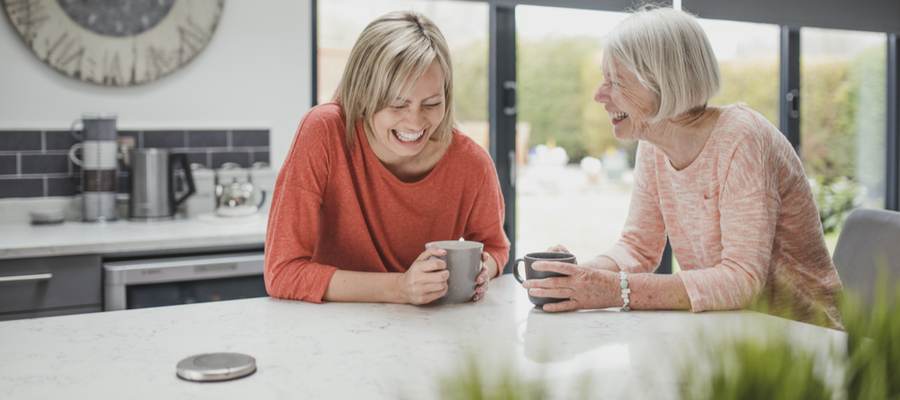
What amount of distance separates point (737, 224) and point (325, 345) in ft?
2.54

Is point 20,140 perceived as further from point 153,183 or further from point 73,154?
point 153,183

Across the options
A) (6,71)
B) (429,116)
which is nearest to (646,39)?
(429,116)

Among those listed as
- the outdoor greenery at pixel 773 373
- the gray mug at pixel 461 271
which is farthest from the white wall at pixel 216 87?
the outdoor greenery at pixel 773 373

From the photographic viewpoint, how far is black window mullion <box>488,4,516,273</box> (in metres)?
3.12

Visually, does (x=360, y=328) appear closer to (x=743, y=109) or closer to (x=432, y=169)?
(x=432, y=169)

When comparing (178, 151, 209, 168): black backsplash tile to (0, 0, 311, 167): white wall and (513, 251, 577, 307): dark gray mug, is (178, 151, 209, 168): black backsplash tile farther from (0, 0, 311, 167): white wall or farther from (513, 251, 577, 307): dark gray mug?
(513, 251, 577, 307): dark gray mug

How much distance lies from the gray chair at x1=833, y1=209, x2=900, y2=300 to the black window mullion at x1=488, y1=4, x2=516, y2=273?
1748mm

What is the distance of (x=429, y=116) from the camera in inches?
53.5

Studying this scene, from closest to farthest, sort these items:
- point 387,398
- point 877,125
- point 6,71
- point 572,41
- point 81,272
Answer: point 387,398
point 81,272
point 6,71
point 572,41
point 877,125

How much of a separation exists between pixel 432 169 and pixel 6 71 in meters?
2.04

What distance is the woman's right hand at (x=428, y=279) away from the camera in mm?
1108

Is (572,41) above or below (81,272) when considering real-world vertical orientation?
above

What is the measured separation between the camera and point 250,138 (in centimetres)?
291

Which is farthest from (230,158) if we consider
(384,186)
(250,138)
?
(384,186)
